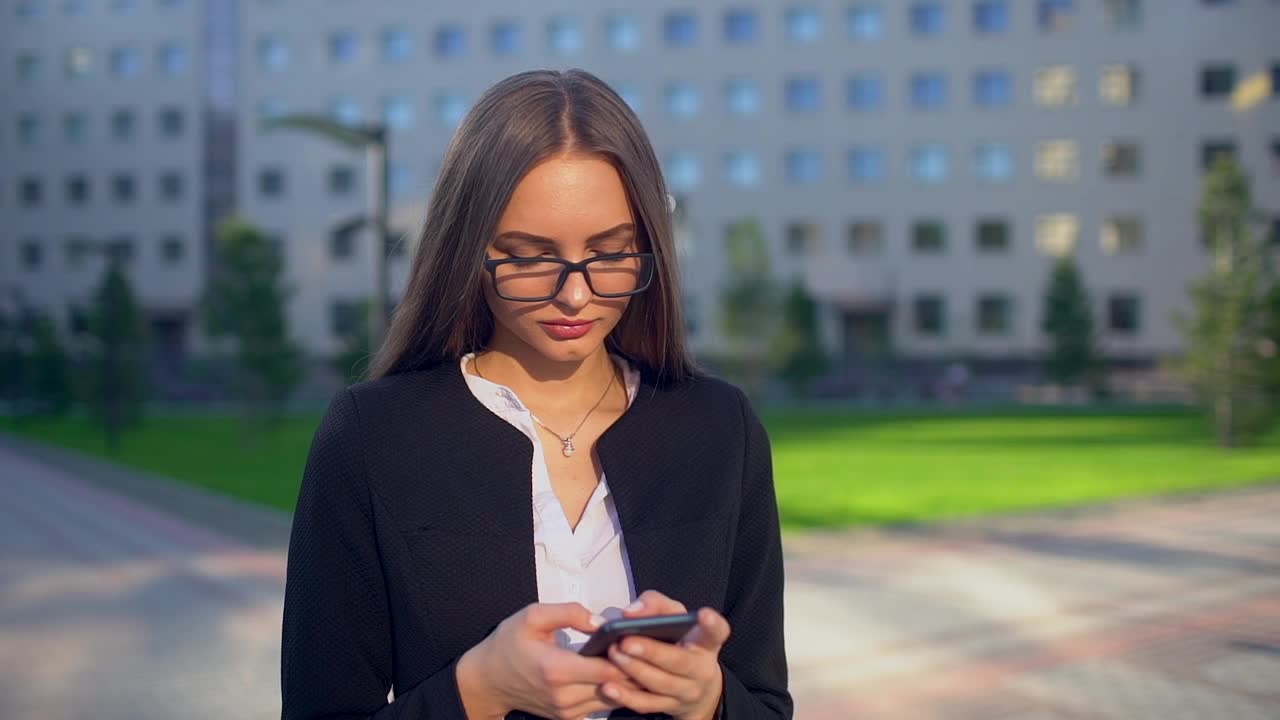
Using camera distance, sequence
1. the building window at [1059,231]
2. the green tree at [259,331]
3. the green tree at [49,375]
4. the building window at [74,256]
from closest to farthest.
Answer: the green tree at [259,331]
the green tree at [49,375]
the building window at [1059,231]
the building window at [74,256]

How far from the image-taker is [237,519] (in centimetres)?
1409

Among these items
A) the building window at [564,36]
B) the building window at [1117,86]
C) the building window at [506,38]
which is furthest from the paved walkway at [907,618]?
the building window at [506,38]

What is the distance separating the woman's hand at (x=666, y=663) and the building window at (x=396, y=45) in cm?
6114

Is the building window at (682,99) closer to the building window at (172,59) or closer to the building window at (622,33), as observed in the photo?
the building window at (622,33)

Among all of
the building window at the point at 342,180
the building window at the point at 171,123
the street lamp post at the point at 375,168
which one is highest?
the building window at the point at 171,123

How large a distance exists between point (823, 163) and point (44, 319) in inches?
1318

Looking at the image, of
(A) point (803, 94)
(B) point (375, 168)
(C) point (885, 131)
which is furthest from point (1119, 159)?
(B) point (375, 168)

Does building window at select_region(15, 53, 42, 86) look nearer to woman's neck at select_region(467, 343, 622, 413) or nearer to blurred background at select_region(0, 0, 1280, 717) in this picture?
blurred background at select_region(0, 0, 1280, 717)

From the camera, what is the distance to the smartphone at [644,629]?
5.35ft

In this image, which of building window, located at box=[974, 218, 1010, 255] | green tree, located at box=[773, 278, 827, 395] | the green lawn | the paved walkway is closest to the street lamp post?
the paved walkway

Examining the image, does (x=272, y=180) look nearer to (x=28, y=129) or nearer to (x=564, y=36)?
(x=28, y=129)

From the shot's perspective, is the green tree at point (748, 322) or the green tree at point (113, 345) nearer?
the green tree at point (113, 345)

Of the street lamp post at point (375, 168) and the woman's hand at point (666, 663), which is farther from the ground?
the street lamp post at point (375, 168)

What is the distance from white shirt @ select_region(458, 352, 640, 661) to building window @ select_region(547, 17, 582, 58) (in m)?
57.8
